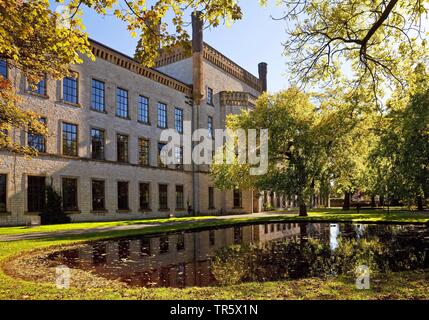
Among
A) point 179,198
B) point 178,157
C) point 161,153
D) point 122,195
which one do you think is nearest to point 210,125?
point 178,157

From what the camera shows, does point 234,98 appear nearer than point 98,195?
No

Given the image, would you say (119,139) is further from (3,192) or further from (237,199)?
(237,199)

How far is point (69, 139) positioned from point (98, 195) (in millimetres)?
4708

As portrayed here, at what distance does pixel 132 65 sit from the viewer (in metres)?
29.5

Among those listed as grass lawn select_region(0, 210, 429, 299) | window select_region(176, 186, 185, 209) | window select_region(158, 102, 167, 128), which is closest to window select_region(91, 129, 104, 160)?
window select_region(158, 102, 167, 128)

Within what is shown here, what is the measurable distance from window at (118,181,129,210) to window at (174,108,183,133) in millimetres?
9004

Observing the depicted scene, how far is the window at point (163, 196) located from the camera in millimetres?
32469

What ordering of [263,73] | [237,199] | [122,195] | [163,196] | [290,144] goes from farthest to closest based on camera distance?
[263,73] → [237,199] → [163,196] → [122,195] → [290,144]

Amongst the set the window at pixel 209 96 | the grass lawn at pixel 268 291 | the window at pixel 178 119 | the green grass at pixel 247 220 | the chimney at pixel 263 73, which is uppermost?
the chimney at pixel 263 73

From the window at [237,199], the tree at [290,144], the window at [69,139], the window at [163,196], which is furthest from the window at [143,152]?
the window at [237,199]

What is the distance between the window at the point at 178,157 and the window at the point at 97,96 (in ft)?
31.0

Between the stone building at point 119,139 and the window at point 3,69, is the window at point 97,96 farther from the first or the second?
the window at point 3,69

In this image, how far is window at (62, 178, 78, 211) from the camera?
23.7 m
